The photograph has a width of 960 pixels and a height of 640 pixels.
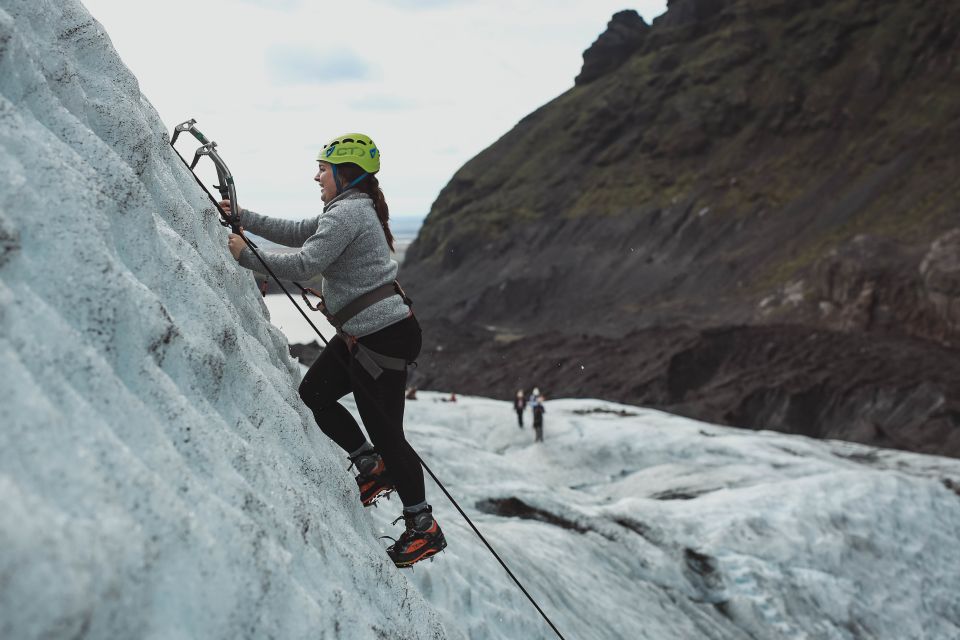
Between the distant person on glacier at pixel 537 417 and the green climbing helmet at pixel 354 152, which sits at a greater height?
the green climbing helmet at pixel 354 152

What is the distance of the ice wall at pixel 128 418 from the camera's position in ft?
7.38

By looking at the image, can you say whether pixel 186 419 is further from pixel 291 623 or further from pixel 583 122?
pixel 583 122

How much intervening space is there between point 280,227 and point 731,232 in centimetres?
6871

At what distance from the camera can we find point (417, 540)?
5090 mm

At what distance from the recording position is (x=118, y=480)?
8.13 ft

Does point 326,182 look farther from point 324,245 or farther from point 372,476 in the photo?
point 372,476

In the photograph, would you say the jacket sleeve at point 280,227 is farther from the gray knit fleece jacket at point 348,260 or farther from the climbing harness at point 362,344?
the climbing harness at point 362,344

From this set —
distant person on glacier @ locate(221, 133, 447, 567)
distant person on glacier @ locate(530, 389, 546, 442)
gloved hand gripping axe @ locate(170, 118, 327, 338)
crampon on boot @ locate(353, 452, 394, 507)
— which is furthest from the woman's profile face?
distant person on glacier @ locate(530, 389, 546, 442)

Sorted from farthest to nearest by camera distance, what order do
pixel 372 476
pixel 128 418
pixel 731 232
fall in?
pixel 731 232 < pixel 372 476 < pixel 128 418

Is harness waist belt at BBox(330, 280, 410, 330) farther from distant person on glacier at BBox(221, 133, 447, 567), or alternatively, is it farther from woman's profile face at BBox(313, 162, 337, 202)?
woman's profile face at BBox(313, 162, 337, 202)

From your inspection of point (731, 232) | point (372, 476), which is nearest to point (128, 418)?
point (372, 476)

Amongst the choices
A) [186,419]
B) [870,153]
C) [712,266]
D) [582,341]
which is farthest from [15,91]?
[870,153]

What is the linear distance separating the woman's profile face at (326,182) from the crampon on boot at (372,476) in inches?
69.3

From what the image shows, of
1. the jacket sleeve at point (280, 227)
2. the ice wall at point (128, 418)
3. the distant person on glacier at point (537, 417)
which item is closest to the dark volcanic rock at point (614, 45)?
the distant person on glacier at point (537, 417)
